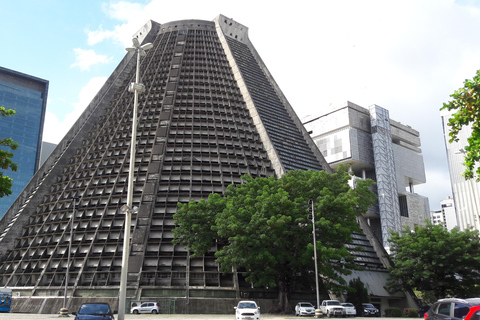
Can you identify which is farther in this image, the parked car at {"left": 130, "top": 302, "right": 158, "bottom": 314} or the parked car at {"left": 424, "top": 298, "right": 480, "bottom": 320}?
the parked car at {"left": 130, "top": 302, "right": 158, "bottom": 314}

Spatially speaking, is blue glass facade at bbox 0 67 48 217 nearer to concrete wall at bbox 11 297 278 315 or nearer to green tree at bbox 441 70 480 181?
concrete wall at bbox 11 297 278 315

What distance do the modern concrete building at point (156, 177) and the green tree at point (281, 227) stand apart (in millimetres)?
3465

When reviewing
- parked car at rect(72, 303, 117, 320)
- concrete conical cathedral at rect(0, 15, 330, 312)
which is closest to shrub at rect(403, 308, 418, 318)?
concrete conical cathedral at rect(0, 15, 330, 312)

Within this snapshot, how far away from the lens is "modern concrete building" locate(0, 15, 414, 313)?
116 feet

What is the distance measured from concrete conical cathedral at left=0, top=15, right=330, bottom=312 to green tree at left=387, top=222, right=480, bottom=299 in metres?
16.4

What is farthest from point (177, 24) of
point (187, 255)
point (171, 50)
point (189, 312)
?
point (189, 312)

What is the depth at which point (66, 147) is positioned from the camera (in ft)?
179

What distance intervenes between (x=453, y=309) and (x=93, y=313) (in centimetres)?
1316

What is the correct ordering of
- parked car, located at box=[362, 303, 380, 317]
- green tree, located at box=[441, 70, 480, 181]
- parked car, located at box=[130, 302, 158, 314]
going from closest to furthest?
1. green tree, located at box=[441, 70, 480, 181]
2. parked car, located at box=[130, 302, 158, 314]
3. parked car, located at box=[362, 303, 380, 317]

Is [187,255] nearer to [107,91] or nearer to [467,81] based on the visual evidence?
[467,81]

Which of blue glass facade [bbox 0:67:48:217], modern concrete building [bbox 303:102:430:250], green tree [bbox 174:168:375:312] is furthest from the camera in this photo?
blue glass facade [bbox 0:67:48:217]

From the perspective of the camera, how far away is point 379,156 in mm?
92562

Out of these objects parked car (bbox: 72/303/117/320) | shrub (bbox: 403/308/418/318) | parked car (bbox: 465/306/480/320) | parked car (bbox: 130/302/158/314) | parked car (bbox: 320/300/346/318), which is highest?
parked car (bbox: 465/306/480/320)

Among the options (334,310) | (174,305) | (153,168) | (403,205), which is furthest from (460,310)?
(403,205)
